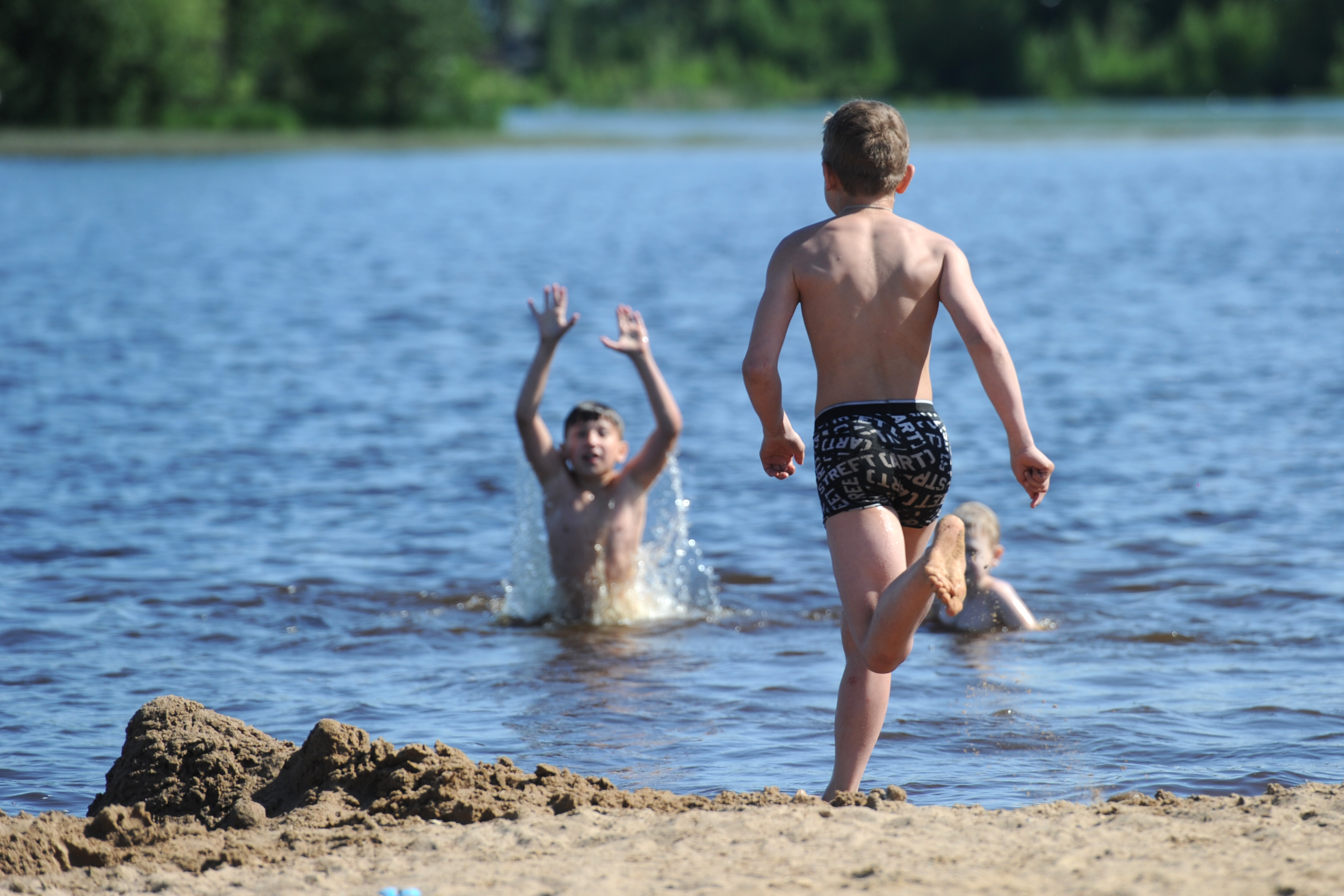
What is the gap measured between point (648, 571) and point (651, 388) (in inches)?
53.5

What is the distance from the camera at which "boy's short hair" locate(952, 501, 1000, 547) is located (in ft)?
23.5

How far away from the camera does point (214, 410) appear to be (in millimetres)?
13273

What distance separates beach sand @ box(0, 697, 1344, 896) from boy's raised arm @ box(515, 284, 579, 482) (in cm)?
271

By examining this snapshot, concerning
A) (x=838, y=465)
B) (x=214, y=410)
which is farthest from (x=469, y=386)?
(x=838, y=465)

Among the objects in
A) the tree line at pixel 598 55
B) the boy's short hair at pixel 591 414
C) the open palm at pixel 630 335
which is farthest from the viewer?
the tree line at pixel 598 55

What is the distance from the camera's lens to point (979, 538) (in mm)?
7188

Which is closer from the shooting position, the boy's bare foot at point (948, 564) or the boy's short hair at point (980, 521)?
the boy's bare foot at point (948, 564)

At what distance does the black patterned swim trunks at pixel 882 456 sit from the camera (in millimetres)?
4188

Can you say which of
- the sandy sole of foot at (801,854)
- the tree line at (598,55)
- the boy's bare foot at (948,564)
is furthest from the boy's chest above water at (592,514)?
the tree line at (598,55)

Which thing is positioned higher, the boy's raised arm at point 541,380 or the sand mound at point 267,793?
the boy's raised arm at point 541,380

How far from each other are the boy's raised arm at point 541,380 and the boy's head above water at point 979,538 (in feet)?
6.67

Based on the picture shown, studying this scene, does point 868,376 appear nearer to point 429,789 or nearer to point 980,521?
point 429,789

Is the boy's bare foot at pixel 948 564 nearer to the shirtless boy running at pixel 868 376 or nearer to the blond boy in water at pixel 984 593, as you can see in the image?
the shirtless boy running at pixel 868 376

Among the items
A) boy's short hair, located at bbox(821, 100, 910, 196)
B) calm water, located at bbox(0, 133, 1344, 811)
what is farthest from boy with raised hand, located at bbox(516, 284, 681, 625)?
boy's short hair, located at bbox(821, 100, 910, 196)
